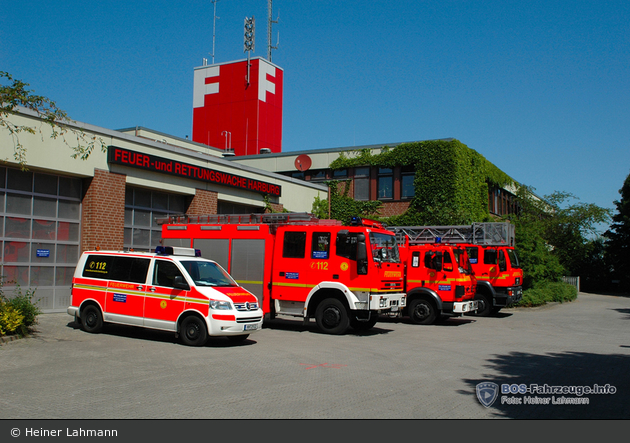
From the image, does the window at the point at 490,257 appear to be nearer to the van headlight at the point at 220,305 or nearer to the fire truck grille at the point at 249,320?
the fire truck grille at the point at 249,320

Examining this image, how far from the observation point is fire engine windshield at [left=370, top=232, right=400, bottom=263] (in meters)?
13.9

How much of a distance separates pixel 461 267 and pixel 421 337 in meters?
4.34

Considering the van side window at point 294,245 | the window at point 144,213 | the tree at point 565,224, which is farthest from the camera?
the tree at point 565,224

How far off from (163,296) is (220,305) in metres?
1.46

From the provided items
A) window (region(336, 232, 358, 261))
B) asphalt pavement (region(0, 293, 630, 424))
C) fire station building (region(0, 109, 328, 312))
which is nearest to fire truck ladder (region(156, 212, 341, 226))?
window (region(336, 232, 358, 261))

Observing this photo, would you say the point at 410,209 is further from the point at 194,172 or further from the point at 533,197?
the point at 533,197

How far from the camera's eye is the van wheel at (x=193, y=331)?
11500 millimetres

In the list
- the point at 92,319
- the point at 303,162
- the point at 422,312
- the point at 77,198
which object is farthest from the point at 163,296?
the point at 303,162

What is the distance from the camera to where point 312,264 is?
14.2 meters

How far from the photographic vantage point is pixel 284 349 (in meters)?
11.6

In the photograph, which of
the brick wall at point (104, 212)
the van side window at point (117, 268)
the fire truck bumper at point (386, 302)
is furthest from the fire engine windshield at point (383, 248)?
the brick wall at point (104, 212)

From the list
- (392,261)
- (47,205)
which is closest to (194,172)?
(47,205)

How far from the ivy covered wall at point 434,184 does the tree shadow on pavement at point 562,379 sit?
1703 centimetres

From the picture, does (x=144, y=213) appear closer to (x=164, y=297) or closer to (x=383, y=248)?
(x=164, y=297)
